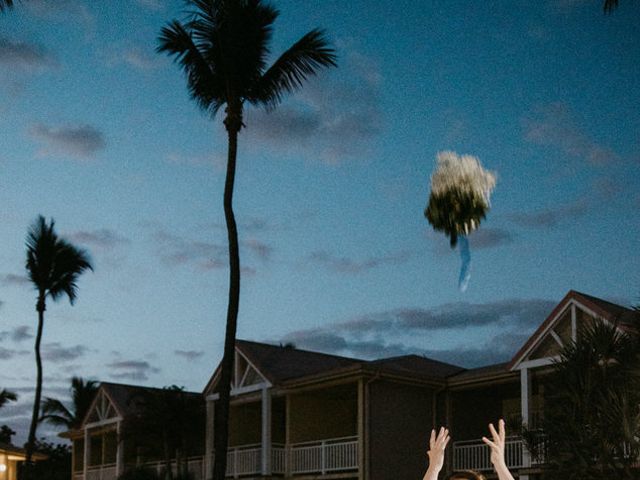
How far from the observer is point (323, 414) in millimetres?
27719

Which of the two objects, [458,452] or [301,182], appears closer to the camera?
[458,452]

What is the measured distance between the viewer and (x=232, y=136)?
23.2 metres

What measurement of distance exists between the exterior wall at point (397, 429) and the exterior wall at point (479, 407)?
28.8 inches

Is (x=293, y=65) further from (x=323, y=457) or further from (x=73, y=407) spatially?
(x=73, y=407)

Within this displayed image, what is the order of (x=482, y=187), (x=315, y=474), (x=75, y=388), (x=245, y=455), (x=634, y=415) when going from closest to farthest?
(x=482, y=187)
(x=634, y=415)
(x=315, y=474)
(x=245, y=455)
(x=75, y=388)

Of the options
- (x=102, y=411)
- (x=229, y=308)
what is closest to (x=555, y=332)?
(x=229, y=308)

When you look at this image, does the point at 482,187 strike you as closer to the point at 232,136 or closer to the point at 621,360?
the point at 621,360

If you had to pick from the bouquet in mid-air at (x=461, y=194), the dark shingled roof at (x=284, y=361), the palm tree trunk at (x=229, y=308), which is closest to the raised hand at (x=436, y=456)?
the bouquet in mid-air at (x=461, y=194)

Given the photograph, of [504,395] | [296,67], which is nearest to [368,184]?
[296,67]

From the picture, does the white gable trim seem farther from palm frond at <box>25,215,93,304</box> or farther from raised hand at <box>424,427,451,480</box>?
raised hand at <box>424,427,451,480</box>

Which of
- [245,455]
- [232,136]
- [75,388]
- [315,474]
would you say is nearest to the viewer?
[232,136]

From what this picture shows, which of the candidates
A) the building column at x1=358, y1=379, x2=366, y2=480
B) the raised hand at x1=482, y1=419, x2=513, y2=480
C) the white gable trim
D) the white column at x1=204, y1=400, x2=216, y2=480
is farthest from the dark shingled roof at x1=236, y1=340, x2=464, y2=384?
the raised hand at x1=482, y1=419, x2=513, y2=480

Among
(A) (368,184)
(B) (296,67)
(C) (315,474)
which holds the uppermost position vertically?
(B) (296,67)

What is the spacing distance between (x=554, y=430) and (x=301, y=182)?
18.2 m
